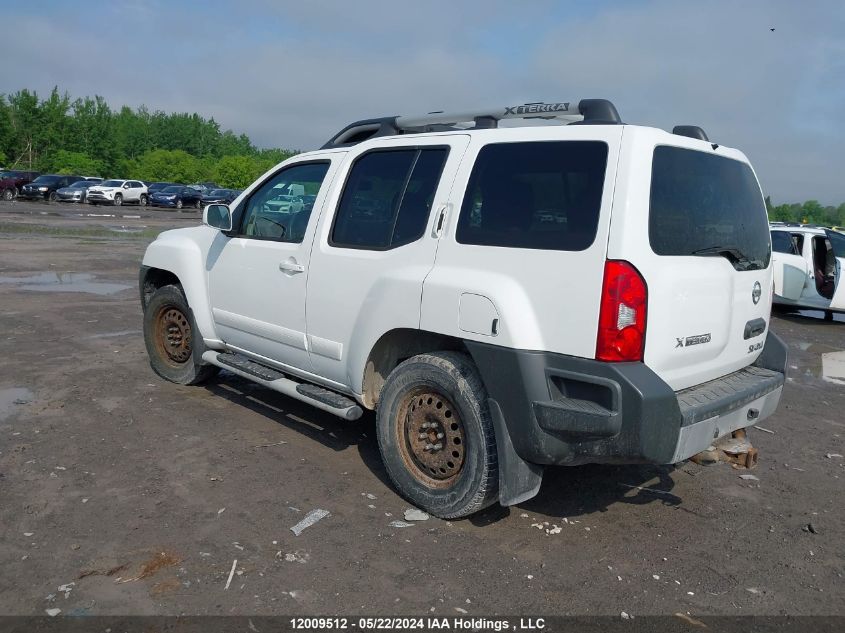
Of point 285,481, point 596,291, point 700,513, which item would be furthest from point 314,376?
point 700,513

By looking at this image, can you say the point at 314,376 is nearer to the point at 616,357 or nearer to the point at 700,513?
the point at 616,357

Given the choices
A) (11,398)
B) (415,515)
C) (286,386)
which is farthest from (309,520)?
(11,398)

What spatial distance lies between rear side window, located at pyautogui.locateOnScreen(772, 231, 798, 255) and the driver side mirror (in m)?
10.9

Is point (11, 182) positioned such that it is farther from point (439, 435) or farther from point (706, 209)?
point (706, 209)

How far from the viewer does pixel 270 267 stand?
5207 mm

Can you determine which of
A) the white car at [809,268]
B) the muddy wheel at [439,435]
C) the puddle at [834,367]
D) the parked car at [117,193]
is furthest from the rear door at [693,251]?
the parked car at [117,193]

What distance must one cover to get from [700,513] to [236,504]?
2.76 meters

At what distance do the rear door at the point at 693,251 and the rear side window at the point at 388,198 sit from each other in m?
1.23

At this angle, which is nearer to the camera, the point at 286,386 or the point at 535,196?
the point at 535,196

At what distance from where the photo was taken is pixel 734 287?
4.03m

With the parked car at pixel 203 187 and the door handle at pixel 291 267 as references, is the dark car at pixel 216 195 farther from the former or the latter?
the door handle at pixel 291 267

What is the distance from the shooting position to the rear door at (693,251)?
349 centimetres

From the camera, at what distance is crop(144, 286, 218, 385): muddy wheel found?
6.35 metres

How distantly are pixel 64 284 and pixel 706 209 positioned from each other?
1111 cm
